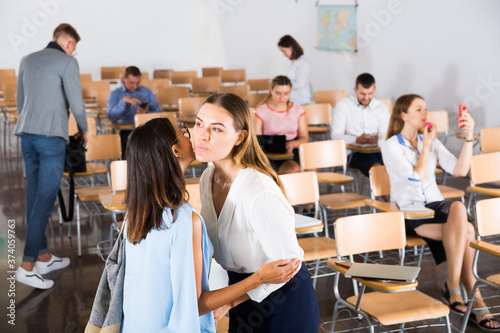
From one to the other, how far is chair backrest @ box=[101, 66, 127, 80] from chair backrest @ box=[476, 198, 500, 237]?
905 cm

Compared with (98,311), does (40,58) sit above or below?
above

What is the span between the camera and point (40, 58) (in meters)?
3.92

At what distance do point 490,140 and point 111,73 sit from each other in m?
7.90

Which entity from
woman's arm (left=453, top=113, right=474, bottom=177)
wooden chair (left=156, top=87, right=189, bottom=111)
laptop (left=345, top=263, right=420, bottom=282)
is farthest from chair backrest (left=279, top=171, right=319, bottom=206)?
wooden chair (left=156, top=87, right=189, bottom=111)

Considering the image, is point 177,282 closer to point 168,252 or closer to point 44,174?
point 168,252

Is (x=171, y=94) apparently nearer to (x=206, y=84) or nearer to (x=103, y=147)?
(x=206, y=84)

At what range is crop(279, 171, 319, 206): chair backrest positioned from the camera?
3.89m

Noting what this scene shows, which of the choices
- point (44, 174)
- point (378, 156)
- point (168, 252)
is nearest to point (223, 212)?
point (168, 252)

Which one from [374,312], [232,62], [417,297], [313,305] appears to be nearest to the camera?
[313,305]

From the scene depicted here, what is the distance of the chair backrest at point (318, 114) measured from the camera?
22.9 feet

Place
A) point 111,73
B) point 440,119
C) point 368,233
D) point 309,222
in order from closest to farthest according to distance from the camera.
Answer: point 368,233 → point 309,222 → point 440,119 → point 111,73

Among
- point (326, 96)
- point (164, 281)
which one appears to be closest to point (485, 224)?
point (164, 281)

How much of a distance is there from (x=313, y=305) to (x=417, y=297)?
50.1 inches

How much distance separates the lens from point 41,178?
3965 mm
